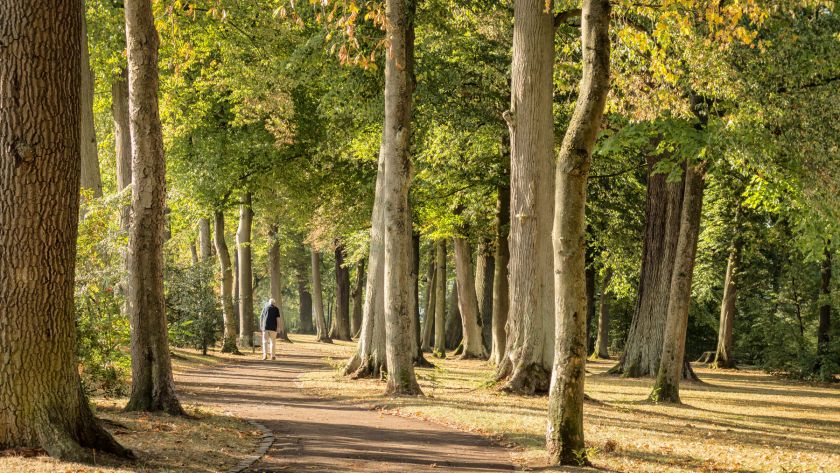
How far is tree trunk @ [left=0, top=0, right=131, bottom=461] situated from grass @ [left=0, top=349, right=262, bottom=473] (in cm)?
33

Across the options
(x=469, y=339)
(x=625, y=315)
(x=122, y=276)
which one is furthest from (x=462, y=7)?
(x=625, y=315)

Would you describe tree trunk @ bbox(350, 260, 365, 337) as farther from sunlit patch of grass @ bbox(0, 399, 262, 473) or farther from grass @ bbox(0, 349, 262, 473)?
sunlit patch of grass @ bbox(0, 399, 262, 473)

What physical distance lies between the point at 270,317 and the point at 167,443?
19468 mm

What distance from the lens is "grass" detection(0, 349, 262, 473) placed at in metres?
7.54

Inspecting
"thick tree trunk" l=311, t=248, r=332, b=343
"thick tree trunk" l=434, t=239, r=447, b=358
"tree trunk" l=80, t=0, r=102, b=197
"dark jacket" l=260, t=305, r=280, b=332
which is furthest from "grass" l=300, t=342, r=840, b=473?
"thick tree trunk" l=311, t=248, r=332, b=343

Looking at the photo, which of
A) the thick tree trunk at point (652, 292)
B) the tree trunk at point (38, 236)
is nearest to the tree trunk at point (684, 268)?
the thick tree trunk at point (652, 292)

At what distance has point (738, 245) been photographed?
116 feet

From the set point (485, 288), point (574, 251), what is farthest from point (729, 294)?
point (574, 251)

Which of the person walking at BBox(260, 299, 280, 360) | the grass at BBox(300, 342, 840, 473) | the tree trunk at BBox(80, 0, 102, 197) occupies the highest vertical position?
the tree trunk at BBox(80, 0, 102, 197)

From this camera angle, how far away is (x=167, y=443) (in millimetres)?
9461

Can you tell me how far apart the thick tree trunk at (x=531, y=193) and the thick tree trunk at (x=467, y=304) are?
16160 millimetres

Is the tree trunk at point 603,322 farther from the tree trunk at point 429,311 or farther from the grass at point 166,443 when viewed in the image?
the grass at point 166,443

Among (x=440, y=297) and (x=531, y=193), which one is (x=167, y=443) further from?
(x=440, y=297)

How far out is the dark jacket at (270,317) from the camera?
93.2ft
